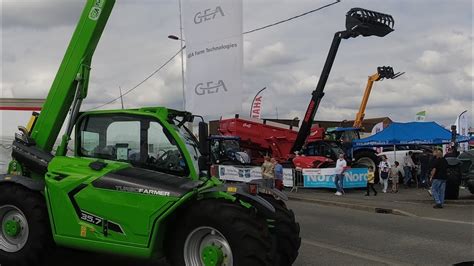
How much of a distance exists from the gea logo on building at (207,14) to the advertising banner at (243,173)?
729 centimetres

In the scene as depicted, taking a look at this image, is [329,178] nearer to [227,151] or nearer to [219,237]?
[227,151]

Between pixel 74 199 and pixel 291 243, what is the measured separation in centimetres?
273

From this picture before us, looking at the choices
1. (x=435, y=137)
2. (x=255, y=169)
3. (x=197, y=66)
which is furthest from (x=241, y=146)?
(x=197, y=66)

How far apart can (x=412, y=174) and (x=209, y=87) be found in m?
13.6

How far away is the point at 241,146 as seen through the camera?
2466 cm

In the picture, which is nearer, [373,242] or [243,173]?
[373,242]

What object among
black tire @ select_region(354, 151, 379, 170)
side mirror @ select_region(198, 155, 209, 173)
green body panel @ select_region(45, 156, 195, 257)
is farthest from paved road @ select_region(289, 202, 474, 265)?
black tire @ select_region(354, 151, 379, 170)

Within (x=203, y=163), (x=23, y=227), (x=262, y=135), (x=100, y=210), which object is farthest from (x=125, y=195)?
(x=262, y=135)

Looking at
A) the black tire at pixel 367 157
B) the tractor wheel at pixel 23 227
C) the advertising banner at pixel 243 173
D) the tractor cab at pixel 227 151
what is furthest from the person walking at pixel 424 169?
the tractor wheel at pixel 23 227

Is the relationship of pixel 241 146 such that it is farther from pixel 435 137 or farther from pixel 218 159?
pixel 435 137

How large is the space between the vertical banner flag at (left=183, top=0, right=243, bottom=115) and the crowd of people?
20.9ft

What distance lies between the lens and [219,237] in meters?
5.55

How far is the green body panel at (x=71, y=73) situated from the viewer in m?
7.14

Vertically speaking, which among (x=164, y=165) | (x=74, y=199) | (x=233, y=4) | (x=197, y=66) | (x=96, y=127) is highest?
(x=233, y=4)
